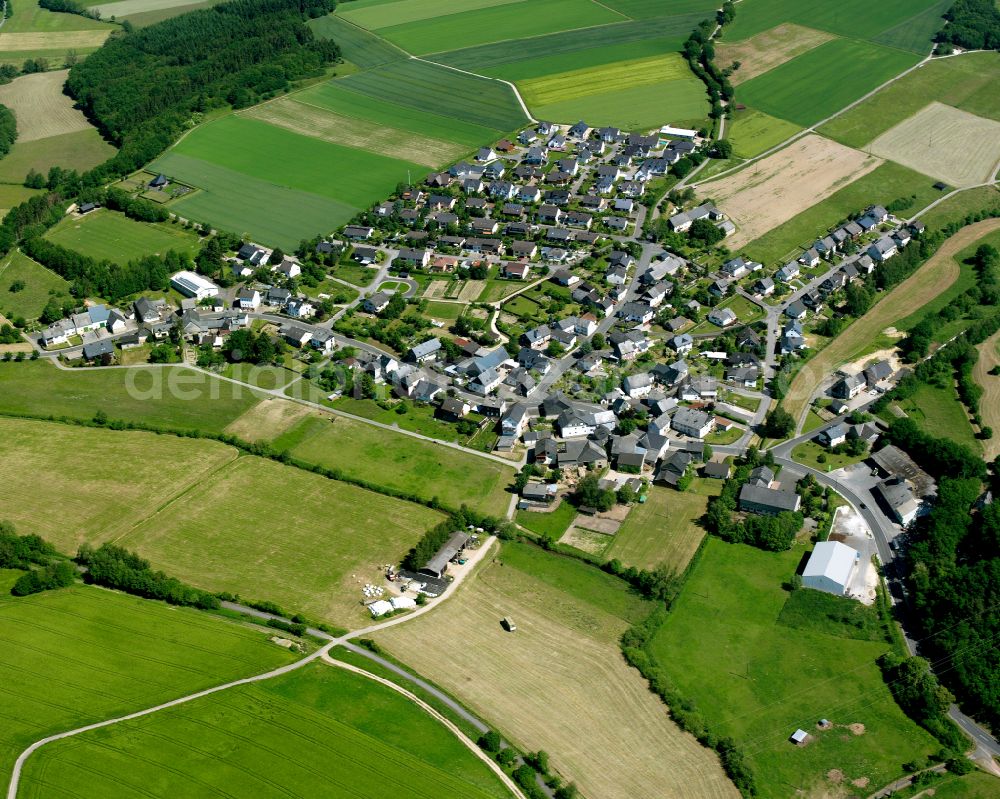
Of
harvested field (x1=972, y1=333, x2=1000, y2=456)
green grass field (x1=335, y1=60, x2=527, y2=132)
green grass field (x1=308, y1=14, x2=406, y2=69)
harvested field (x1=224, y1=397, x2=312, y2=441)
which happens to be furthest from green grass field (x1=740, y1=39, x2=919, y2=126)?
harvested field (x1=224, y1=397, x2=312, y2=441)

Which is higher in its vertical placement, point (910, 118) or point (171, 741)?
point (910, 118)

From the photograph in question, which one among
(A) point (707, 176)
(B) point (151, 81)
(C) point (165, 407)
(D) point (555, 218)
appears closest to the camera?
(C) point (165, 407)

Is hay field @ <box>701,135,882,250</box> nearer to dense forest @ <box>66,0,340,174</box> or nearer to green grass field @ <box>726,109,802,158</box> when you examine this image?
green grass field @ <box>726,109,802,158</box>

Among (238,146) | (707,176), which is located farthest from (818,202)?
(238,146)

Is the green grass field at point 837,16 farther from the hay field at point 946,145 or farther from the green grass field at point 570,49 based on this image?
the hay field at point 946,145

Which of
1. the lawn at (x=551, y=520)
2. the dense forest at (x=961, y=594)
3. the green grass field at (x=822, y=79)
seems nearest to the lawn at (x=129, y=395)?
the lawn at (x=551, y=520)

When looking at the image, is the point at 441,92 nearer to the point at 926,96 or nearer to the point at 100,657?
the point at 926,96

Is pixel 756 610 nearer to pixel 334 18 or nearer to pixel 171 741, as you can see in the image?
pixel 171 741
